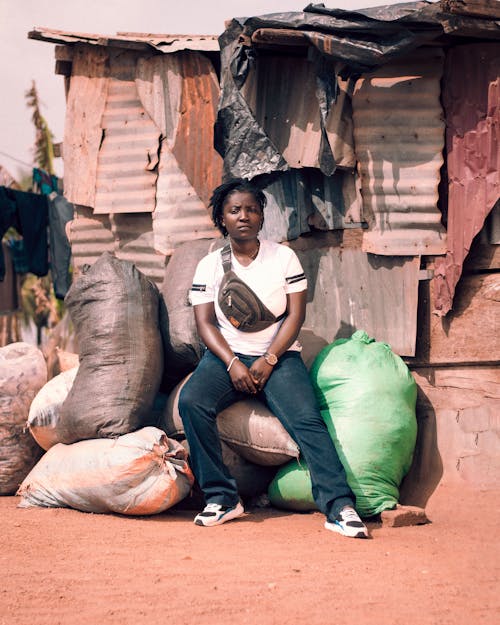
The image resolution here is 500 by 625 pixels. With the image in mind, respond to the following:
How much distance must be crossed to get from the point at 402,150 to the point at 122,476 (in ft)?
8.93

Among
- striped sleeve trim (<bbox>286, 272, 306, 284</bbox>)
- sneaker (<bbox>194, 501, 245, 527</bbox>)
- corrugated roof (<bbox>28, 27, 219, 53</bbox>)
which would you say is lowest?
sneaker (<bbox>194, 501, 245, 527</bbox>)

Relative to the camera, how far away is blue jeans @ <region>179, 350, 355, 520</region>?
439 cm

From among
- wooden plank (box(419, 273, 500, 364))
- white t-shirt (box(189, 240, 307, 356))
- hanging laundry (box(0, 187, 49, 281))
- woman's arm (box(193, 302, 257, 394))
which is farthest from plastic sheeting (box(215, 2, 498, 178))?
hanging laundry (box(0, 187, 49, 281))

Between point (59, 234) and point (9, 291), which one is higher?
point (59, 234)

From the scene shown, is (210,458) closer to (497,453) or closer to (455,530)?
(455,530)

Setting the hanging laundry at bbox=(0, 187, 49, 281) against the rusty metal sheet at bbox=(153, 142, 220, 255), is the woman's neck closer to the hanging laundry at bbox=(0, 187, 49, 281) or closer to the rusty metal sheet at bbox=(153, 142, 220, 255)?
the rusty metal sheet at bbox=(153, 142, 220, 255)

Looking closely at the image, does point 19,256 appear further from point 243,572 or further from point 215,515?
point 243,572

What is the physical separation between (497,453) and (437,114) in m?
2.17

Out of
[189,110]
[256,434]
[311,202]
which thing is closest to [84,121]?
[189,110]

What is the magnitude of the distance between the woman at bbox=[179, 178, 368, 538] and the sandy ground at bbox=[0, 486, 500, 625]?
8.6 inches

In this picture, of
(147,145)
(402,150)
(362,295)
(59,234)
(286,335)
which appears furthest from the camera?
(59,234)

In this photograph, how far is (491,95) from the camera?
16.6ft

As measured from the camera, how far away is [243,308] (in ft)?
15.9

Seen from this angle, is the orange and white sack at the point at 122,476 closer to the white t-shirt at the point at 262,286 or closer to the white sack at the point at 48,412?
the white sack at the point at 48,412
